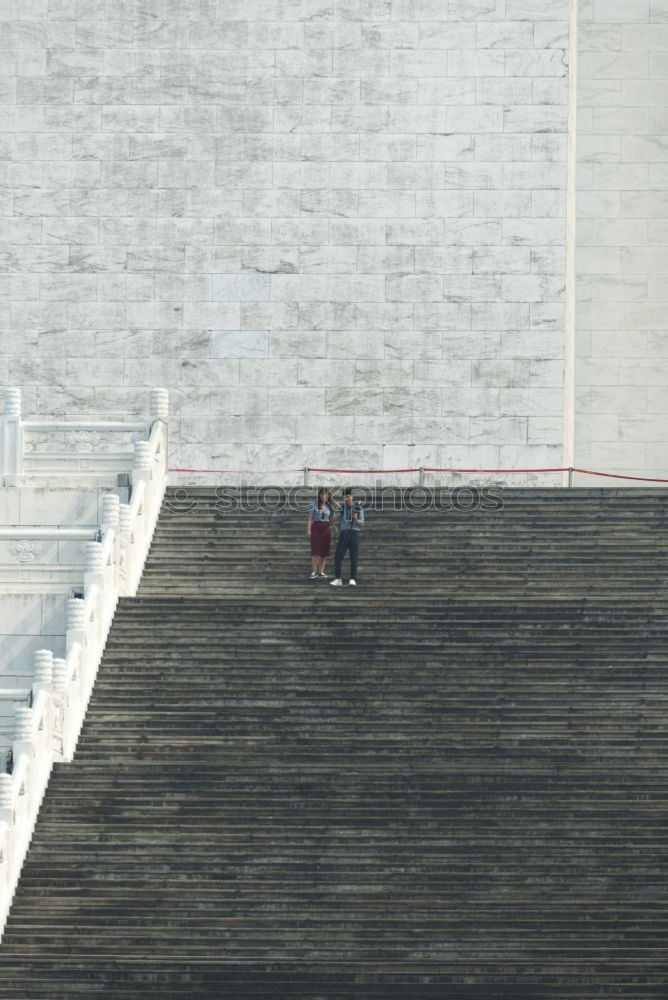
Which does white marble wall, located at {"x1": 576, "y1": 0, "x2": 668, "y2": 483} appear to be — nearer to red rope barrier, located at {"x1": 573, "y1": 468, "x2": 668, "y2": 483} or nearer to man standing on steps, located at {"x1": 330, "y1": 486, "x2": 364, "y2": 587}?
red rope barrier, located at {"x1": 573, "y1": 468, "x2": 668, "y2": 483}

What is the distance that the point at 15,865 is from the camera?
27.4m

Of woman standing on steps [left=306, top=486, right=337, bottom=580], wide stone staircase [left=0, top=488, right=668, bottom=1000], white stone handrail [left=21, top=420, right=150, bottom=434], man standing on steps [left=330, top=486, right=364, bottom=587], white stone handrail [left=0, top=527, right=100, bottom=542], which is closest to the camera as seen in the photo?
wide stone staircase [left=0, top=488, right=668, bottom=1000]

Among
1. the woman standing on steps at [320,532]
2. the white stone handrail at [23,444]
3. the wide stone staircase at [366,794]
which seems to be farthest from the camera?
the white stone handrail at [23,444]

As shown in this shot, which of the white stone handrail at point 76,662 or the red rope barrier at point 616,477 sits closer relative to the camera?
the white stone handrail at point 76,662

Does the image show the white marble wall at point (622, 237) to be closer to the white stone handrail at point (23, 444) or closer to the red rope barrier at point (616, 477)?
the red rope barrier at point (616, 477)

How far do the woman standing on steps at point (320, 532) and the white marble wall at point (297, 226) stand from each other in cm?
→ 808

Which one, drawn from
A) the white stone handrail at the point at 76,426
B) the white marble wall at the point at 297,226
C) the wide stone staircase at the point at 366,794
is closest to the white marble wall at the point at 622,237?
the white marble wall at the point at 297,226

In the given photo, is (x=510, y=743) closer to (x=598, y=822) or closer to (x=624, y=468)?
(x=598, y=822)

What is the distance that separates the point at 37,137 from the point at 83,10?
2.57 meters

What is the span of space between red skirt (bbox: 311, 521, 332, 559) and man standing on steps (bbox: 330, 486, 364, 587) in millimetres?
218

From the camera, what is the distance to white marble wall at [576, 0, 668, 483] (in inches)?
1773

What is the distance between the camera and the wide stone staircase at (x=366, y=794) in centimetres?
2612

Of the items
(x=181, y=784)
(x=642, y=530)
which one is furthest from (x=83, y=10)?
(x=181, y=784)

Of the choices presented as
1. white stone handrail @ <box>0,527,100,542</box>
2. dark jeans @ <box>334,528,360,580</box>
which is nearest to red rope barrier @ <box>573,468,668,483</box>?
dark jeans @ <box>334,528,360,580</box>
